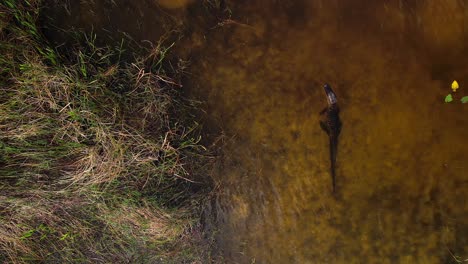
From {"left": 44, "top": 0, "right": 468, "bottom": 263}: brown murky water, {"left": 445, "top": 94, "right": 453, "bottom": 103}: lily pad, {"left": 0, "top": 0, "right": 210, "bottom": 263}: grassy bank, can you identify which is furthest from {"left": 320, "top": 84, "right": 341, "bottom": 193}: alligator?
{"left": 0, "top": 0, "right": 210, "bottom": 263}: grassy bank

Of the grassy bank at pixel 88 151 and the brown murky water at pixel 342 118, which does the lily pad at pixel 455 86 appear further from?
the grassy bank at pixel 88 151

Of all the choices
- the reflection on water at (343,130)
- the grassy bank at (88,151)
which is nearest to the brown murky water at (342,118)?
the reflection on water at (343,130)

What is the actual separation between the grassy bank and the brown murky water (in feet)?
0.70

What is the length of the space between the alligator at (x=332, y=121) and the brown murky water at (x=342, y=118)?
33mm

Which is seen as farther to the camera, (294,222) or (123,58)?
(294,222)

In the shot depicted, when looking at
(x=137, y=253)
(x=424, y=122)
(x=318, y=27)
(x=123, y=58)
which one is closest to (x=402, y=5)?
(x=318, y=27)

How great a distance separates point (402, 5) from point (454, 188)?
111cm

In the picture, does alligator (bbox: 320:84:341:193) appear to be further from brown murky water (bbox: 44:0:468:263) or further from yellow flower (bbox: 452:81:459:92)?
yellow flower (bbox: 452:81:459:92)

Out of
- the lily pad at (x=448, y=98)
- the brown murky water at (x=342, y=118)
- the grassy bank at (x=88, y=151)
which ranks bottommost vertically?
the grassy bank at (x=88, y=151)

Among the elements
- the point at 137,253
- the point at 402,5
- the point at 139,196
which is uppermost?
the point at 402,5

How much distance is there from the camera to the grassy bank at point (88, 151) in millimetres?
2057

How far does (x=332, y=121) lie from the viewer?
7.60 ft

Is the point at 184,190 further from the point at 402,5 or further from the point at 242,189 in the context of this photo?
the point at 402,5

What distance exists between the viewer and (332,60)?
2.29 metres
